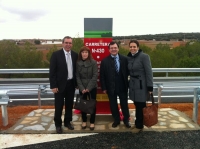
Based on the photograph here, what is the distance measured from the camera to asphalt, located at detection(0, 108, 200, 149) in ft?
12.5

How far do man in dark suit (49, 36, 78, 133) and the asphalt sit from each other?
37cm

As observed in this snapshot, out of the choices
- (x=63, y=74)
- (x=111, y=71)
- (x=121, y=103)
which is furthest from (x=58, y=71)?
(x=121, y=103)

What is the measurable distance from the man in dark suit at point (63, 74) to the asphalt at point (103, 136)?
37cm

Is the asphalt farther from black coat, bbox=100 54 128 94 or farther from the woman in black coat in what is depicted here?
black coat, bbox=100 54 128 94

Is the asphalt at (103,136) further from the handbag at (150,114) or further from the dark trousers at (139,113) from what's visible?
the handbag at (150,114)

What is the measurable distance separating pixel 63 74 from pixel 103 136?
139 centimetres

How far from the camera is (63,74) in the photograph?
4.20m

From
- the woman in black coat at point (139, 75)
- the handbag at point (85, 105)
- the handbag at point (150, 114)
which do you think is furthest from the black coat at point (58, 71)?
the handbag at point (150, 114)

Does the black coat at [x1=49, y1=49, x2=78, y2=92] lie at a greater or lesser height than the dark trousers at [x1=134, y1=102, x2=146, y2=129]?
greater

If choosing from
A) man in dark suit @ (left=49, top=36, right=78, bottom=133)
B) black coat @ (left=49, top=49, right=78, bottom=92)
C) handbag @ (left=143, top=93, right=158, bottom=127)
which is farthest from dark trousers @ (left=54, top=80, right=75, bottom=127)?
handbag @ (left=143, top=93, right=158, bottom=127)

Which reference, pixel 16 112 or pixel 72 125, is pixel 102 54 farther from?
pixel 16 112

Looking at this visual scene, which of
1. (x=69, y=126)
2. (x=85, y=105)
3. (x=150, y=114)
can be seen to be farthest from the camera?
(x=69, y=126)

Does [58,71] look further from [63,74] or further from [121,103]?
[121,103]

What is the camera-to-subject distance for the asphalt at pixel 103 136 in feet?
12.5
